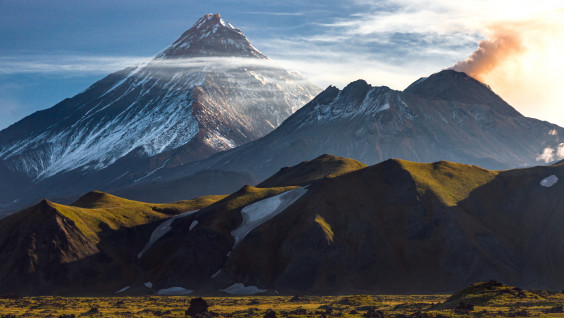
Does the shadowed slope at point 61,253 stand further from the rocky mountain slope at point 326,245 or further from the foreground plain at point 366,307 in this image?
the foreground plain at point 366,307

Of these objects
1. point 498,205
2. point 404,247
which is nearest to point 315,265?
point 404,247

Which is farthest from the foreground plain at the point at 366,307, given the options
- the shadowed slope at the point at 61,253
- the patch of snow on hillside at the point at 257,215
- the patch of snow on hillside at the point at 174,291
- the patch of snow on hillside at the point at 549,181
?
the patch of snow on hillside at the point at 549,181

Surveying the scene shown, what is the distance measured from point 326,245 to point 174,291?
120ft

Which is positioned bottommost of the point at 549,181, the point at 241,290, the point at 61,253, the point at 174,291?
the point at 241,290

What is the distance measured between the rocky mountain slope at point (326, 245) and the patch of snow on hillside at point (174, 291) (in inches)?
31.7

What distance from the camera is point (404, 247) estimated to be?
578 ft

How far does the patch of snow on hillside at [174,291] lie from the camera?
550 feet

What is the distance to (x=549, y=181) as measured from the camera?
198375 millimetres

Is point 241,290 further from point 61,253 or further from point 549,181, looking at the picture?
point 549,181

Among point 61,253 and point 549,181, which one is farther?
point 549,181

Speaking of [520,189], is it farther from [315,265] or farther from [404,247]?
[315,265]

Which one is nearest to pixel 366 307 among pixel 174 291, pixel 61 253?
pixel 174 291

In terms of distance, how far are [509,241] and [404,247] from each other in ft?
85.5

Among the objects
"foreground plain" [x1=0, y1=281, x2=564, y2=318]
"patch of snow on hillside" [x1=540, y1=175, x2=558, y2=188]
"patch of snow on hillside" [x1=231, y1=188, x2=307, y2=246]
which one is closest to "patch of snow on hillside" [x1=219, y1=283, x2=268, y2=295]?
"patch of snow on hillside" [x1=231, y1=188, x2=307, y2=246]
